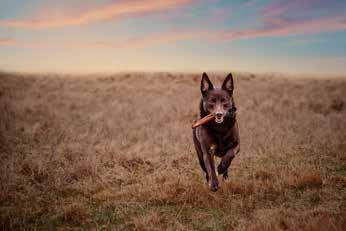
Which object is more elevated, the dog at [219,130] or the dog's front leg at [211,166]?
the dog at [219,130]

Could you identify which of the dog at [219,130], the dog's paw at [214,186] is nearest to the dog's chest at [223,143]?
the dog at [219,130]

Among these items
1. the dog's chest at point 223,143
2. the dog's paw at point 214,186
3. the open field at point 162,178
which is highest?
the dog's chest at point 223,143

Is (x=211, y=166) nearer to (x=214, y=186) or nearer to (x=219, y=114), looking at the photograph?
(x=214, y=186)

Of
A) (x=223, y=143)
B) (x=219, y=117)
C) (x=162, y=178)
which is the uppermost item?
(x=219, y=117)

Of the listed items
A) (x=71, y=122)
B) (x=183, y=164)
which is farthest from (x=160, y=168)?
(x=71, y=122)

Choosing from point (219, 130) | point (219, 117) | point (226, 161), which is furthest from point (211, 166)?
point (219, 117)

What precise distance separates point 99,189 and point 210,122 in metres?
2.44

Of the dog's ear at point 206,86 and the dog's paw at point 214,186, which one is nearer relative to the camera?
the dog's paw at point 214,186

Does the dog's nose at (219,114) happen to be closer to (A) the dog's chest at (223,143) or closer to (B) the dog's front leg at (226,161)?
(A) the dog's chest at (223,143)

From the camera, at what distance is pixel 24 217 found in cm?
572

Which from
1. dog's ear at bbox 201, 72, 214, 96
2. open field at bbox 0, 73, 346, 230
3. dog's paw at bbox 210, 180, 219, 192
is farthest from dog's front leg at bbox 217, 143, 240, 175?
dog's ear at bbox 201, 72, 214, 96

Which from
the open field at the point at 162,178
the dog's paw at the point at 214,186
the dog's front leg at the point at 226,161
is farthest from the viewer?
the dog's front leg at the point at 226,161

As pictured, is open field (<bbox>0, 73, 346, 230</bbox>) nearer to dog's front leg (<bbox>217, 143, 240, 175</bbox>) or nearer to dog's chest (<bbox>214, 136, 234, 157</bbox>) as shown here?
dog's front leg (<bbox>217, 143, 240, 175</bbox>)

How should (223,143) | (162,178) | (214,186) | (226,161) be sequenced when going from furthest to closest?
(162,178) → (223,143) → (226,161) → (214,186)
